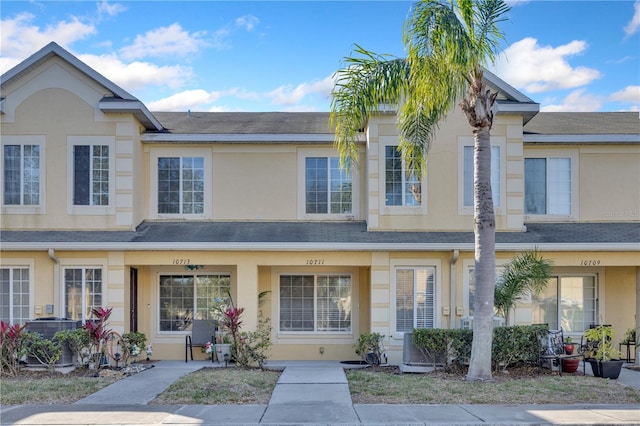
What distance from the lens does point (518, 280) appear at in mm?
14031

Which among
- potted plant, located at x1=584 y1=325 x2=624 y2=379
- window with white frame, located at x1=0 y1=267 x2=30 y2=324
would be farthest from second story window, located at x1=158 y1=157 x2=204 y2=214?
potted plant, located at x1=584 y1=325 x2=624 y2=379

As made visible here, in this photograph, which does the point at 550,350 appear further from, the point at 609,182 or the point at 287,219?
the point at 287,219

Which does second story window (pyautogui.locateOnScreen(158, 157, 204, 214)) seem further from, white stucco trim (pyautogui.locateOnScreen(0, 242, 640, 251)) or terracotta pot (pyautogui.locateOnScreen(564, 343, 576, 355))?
terracotta pot (pyautogui.locateOnScreen(564, 343, 576, 355))

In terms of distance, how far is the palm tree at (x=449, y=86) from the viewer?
38.7 ft

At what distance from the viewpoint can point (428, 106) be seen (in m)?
12.7

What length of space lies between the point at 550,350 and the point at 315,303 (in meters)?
6.10

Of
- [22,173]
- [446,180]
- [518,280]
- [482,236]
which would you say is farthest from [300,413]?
[22,173]

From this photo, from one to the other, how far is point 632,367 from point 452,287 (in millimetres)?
4485

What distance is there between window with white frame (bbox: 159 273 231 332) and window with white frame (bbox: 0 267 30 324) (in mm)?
3278

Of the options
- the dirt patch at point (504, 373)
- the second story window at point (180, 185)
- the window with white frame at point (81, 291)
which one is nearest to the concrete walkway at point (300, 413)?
the dirt patch at point (504, 373)

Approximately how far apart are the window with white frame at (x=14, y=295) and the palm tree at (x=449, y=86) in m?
8.64

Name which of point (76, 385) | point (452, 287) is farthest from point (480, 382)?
point (76, 385)

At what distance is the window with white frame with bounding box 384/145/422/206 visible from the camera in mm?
16266

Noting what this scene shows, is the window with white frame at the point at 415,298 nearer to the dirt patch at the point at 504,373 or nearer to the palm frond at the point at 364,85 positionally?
the dirt patch at the point at 504,373
